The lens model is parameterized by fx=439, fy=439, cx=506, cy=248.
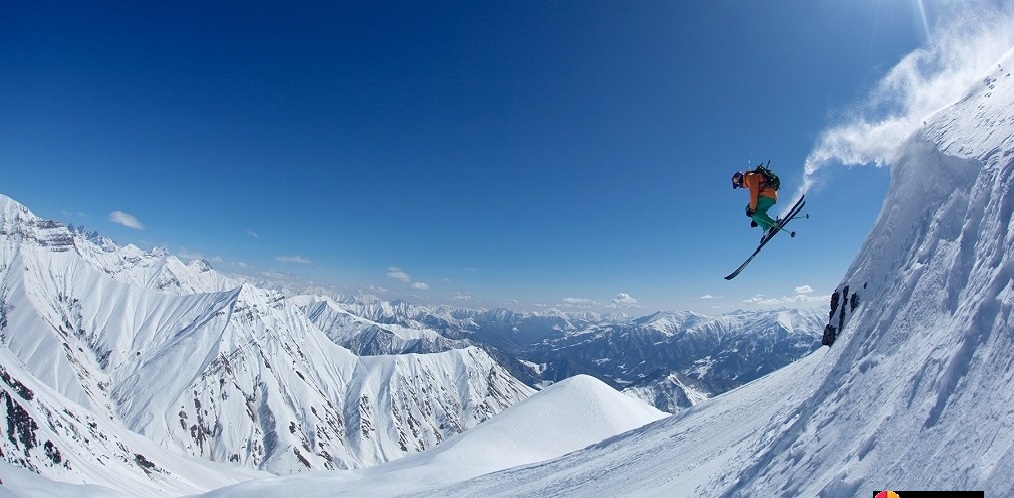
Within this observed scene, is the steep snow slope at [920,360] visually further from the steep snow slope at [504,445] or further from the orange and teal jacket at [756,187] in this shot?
the steep snow slope at [504,445]

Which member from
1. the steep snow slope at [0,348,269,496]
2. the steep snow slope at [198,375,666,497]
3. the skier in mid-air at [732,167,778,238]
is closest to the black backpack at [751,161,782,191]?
the skier in mid-air at [732,167,778,238]

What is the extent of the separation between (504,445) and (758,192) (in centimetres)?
3507

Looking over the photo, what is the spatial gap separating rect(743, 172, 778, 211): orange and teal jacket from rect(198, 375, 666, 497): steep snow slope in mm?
25251

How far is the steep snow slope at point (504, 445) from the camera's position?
104 feet

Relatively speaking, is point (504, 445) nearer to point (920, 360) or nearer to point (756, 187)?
point (756, 187)

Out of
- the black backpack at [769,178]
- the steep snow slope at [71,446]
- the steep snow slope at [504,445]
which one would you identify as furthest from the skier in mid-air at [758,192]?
the steep snow slope at [71,446]

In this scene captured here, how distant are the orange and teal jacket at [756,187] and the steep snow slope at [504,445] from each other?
82.8ft

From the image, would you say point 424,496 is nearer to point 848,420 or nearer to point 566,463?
point 566,463

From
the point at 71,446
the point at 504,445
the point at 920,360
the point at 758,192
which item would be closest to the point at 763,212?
the point at 758,192

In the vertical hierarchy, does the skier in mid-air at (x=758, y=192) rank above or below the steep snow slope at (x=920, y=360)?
above

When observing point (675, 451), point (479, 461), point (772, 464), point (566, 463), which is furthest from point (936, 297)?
point (479, 461)

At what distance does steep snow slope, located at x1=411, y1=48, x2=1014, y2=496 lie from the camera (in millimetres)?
6227

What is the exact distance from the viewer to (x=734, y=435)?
16125mm

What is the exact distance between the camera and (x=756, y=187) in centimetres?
1911
